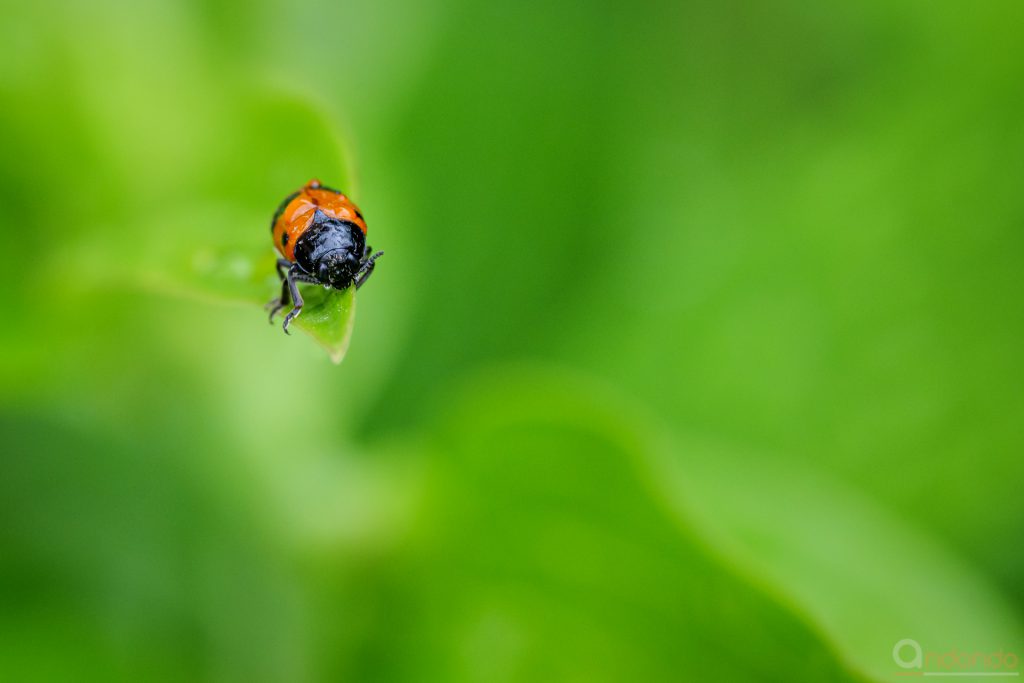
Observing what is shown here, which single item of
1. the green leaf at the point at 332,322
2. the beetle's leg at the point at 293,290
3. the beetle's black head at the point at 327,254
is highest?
the beetle's black head at the point at 327,254

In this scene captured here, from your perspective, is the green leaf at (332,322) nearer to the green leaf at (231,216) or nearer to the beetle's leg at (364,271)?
the green leaf at (231,216)

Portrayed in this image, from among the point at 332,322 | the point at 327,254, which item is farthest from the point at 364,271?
the point at 332,322

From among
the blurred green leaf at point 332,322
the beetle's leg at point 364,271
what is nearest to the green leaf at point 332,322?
the blurred green leaf at point 332,322

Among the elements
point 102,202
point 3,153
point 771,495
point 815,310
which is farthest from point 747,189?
point 3,153

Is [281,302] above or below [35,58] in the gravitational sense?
below

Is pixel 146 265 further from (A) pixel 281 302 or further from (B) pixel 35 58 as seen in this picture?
(B) pixel 35 58
